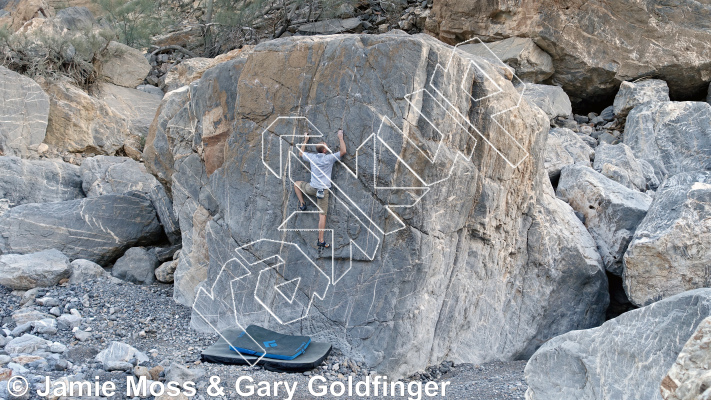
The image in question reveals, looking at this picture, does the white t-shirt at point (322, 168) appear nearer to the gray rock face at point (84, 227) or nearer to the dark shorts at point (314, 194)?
the dark shorts at point (314, 194)

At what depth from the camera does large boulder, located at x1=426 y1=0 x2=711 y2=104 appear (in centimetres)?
1070

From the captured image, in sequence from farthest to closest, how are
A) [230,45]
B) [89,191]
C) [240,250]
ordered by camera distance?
[230,45], [89,191], [240,250]

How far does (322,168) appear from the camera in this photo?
17.7 ft

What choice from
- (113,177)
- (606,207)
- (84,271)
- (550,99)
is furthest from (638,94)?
(84,271)

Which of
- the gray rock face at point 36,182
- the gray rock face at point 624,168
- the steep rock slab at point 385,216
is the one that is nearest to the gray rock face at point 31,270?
the steep rock slab at point 385,216

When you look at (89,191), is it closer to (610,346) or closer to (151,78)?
(151,78)

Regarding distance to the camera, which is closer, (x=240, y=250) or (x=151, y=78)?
(x=240, y=250)

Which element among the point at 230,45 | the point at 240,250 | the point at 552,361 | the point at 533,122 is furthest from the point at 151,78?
the point at 552,361

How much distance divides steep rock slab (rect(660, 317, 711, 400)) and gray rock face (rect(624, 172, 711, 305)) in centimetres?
386

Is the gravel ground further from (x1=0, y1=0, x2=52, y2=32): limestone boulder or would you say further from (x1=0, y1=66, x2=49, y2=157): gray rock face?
(x1=0, y1=0, x2=52, y2=32): limestone boulder

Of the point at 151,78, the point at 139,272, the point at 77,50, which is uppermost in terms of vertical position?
the point at 77,50

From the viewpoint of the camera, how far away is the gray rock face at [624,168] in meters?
7.97

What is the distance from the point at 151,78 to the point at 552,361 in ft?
40.5

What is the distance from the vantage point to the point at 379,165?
5.33 metres
